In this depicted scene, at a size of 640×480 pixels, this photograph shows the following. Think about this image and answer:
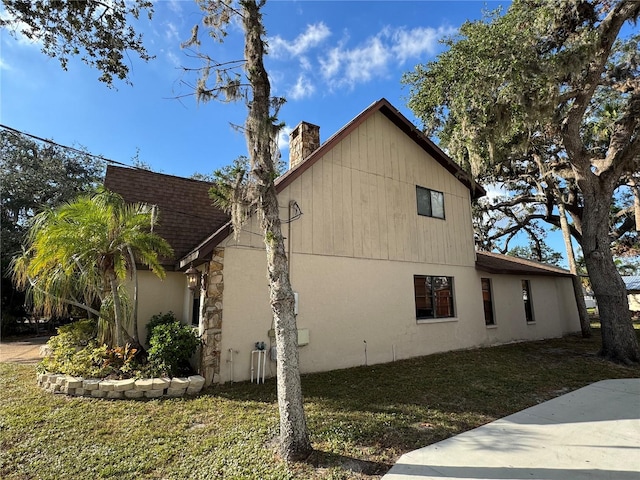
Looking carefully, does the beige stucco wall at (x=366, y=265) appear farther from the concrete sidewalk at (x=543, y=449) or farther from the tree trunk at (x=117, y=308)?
the concrete sidewalk at (x=543, y=449)

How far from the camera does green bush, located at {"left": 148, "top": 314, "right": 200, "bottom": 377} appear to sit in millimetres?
6000

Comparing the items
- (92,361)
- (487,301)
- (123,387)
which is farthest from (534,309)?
(92,361)

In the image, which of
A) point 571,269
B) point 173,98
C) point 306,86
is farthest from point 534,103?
point 571,269

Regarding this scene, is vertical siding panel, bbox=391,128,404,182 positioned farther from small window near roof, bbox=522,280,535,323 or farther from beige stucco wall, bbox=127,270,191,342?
small window near roof, bbox=522,280,535,323

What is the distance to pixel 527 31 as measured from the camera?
340 inches

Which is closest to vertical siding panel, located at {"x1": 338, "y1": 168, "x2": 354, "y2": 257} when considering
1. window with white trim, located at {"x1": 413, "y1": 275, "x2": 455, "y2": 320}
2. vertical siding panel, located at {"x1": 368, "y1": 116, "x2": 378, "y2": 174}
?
vertical siding panel, located at {"x1": 368, "y1": 116, "x2": 378, "y2": 174}

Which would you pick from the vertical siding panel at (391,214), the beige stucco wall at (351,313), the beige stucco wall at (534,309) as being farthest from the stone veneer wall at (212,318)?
the beige stucco wall at (534,309)

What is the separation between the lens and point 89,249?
21.5 ft

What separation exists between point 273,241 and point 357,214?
5.18 meters

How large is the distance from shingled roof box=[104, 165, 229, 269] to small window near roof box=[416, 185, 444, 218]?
19.0 feet

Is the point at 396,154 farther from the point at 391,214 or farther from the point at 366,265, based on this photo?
the point at 366,265

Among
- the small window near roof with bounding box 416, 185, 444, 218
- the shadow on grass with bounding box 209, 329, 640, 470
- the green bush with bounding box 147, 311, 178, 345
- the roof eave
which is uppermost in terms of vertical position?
the small window near roof with bounding box 416, 185, 444, 218

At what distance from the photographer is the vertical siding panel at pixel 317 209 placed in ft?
25.9

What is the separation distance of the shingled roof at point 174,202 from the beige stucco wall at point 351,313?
2458 millimetres
